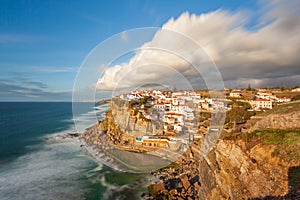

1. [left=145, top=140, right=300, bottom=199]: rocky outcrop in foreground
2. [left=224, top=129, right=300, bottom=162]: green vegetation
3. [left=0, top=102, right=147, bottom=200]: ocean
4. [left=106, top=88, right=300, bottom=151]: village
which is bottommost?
[left=0, top=102, right=147, bottom=200]: ocean

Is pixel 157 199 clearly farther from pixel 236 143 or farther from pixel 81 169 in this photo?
pixel 81 169

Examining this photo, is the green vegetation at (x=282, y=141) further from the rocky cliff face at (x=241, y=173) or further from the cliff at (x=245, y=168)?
the rocky cliff face at (x=241, y=173)

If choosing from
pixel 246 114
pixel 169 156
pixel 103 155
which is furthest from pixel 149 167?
pixel 246 114

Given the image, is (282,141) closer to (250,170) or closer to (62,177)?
(250,170)

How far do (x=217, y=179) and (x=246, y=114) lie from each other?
5785 mm

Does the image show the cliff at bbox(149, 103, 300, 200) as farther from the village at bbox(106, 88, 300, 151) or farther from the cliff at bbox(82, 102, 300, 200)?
the village at bbox(106, 88, 300, 151)

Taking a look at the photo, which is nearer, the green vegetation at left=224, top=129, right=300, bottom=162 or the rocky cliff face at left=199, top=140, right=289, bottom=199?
the rocky cliff face at left=199, top=140, right=289, bottom=199

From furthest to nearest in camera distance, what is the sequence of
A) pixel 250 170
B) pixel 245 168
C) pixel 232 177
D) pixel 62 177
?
pixel 62 177 → pixel 232 177 → pixel 245 168 → pixel 250 170

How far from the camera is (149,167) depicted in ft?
18.4

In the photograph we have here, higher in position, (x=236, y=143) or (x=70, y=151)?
(x=236, y=143)

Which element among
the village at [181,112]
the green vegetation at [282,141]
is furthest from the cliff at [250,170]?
the village at [181,112]

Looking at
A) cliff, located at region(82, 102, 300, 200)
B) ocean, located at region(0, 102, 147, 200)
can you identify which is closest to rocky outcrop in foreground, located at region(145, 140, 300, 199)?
cliff, located at region(82, 102, 300, 200)

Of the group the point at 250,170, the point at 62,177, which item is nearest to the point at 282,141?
the point at 250,170

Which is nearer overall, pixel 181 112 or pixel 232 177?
pixel 181 112
